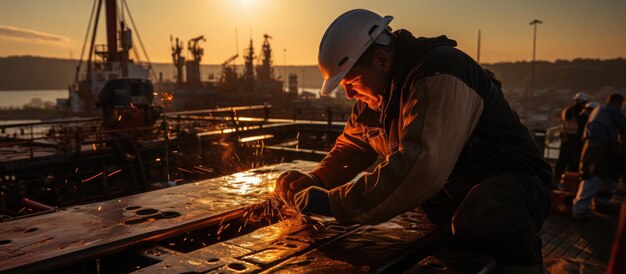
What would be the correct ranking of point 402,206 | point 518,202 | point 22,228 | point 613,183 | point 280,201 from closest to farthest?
1. point 402,206
2. point 518,202
3. point 22,228
4. point 280,201
5. point 613,183

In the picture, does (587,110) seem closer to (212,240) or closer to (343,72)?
(343,72)

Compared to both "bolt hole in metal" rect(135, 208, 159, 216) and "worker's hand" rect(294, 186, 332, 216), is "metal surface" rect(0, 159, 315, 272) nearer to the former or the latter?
"bolt hole in metal" rect(135, 208, 159, 216)

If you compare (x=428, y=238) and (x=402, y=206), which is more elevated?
(x=402, y=206)

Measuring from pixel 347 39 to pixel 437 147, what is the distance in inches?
31.6

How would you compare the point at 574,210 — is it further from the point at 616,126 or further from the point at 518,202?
the point at 518,202

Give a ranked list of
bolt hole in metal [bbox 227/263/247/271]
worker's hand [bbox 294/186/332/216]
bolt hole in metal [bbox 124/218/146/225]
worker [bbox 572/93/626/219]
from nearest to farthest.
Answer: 1. bolt hole in metal [bbox 227/263/247/271]
2. worker's hand [bbox 294/186/332/216]
3. bolt hole in metal [bbox 124/218/146/225]
4. worker [bbox 572/93/626/219]

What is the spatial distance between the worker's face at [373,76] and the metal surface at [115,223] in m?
1.19

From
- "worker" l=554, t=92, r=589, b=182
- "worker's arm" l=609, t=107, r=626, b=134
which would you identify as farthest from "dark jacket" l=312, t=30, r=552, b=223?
"worker" l=554, t=92, r=589, b=182

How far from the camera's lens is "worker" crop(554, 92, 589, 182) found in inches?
378

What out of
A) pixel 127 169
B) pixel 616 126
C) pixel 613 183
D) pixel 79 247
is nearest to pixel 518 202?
pixel 79 247

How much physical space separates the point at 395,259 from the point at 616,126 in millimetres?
7661

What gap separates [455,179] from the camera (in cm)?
236

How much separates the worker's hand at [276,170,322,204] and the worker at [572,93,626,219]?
665 cm

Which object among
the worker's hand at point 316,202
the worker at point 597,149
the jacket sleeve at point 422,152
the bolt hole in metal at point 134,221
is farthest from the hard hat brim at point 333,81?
the worker at point 597,149
